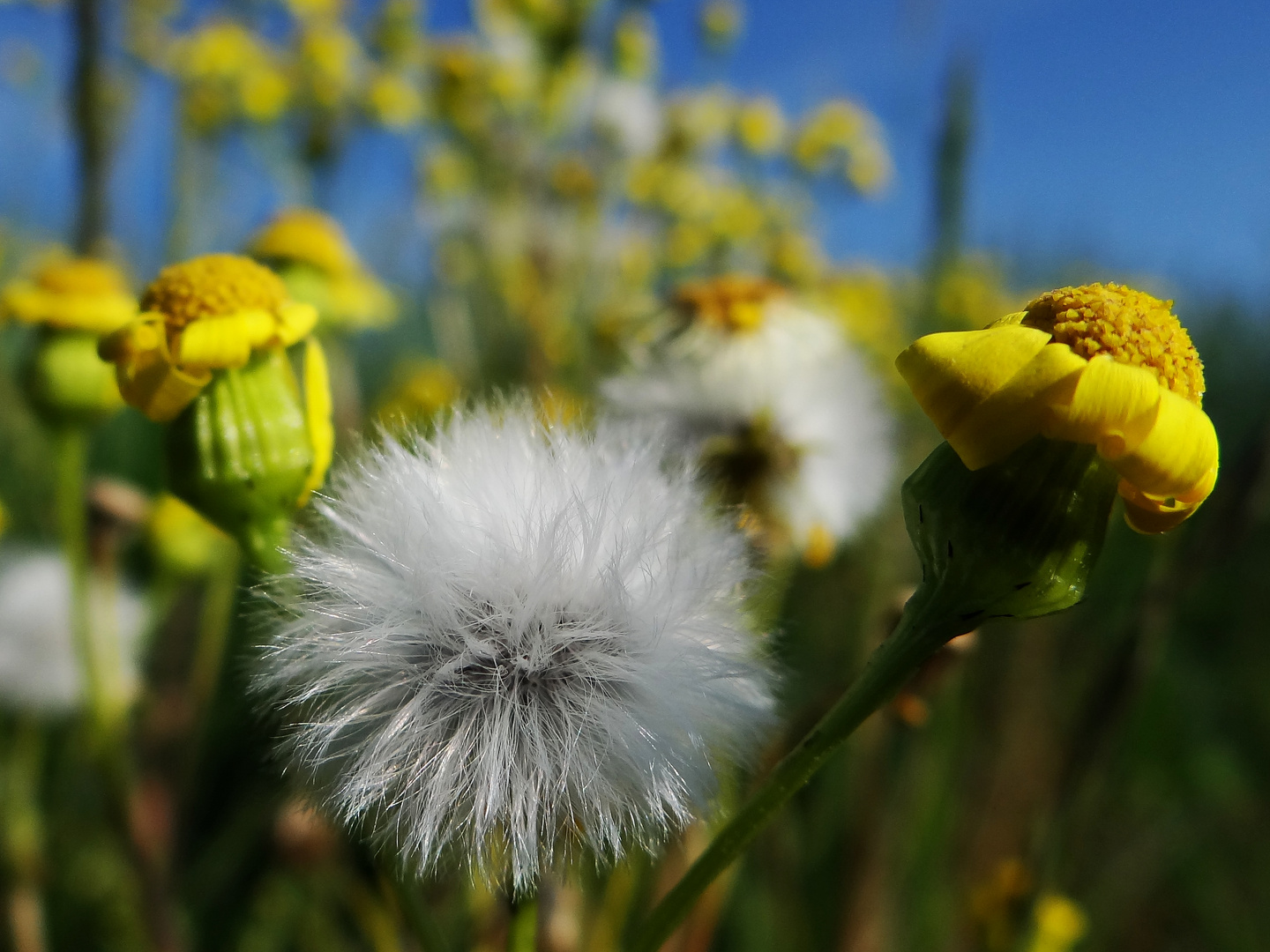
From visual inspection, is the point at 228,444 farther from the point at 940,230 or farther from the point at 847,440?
the point at 940,230

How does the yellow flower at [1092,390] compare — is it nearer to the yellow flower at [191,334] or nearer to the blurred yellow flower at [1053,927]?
the yellow flower at [191,334]

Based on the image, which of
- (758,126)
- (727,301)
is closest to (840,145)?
(758,126)

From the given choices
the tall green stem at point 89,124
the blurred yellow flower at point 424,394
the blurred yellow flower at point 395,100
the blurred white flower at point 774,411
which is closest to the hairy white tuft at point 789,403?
the blurred white flower at point 774,411

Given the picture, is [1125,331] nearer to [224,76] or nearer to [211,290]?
[211,290]

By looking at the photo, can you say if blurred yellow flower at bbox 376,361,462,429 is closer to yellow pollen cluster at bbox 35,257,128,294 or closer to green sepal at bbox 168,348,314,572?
yellow pollen cluster at bbox 35,257,128,294

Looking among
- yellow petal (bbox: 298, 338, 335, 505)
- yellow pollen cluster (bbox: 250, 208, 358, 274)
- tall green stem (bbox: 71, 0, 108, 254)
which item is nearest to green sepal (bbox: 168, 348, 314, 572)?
yellow petal (bbox: 298, 338, 335, 505)

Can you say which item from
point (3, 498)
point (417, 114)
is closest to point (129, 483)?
point (3, 498)
